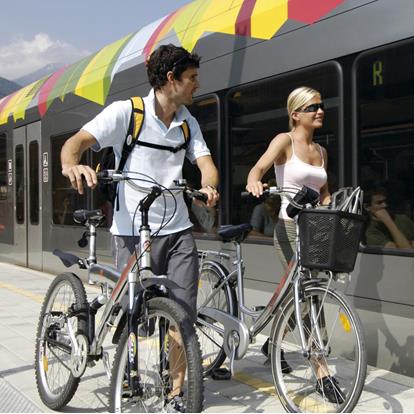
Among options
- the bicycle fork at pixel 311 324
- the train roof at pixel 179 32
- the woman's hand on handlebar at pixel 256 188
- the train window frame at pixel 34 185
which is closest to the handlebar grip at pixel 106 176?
the woman's hand on handlebar at pixel 256 188

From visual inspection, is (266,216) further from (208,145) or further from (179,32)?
(179,32)

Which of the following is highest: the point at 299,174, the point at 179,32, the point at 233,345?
the point at 179,32

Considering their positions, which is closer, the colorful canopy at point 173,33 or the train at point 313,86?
the train at point 313,86

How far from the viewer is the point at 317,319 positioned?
2932 millimetres

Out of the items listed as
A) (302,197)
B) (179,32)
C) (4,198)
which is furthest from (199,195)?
(4,198)

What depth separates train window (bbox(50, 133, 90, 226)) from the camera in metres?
8.16

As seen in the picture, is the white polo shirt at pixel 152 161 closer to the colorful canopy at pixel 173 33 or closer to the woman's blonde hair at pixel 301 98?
the woman's blonde hair at pixel 301 98

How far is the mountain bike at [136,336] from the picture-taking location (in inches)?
98.0

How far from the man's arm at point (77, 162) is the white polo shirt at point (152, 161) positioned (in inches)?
4.2

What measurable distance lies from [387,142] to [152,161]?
1.59m

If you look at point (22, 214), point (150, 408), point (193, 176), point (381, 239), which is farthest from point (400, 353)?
point (22, 214)

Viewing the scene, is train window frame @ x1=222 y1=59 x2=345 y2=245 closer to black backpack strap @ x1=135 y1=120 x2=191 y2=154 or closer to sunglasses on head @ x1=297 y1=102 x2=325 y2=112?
sunglasses on head @ x1=297 y1=102 x2=325 y2=112

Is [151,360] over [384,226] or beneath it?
beneath

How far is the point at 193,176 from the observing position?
18.4 feet
